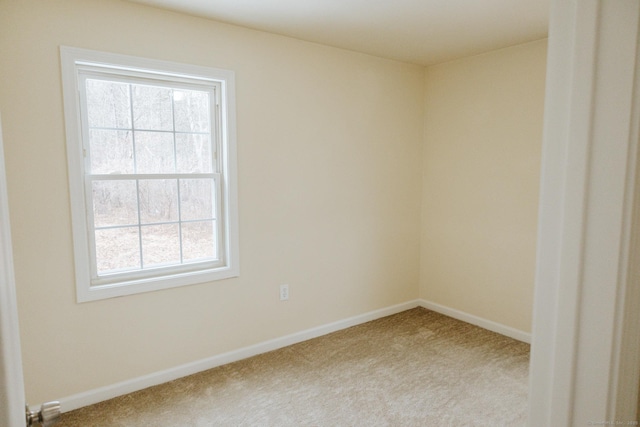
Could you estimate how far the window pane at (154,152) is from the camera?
8.39 feet

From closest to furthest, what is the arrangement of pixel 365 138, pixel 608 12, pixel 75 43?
pixel 608 12 → pixel 75 43 → pixel 365 138

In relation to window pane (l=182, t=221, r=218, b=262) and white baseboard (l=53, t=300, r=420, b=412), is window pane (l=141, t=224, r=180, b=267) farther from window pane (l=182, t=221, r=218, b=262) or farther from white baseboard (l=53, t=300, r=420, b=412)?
white baseboard (l=53, t=300, r=420, b=412)

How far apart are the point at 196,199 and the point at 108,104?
2.61 feet

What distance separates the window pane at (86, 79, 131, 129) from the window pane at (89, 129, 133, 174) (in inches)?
2.2

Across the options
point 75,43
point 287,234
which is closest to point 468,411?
point 287,234

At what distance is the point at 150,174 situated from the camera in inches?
102

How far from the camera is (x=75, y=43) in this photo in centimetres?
224

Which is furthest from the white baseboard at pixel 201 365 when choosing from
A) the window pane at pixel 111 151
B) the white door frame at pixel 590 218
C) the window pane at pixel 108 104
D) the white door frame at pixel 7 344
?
the white door frame at pixel 590 218

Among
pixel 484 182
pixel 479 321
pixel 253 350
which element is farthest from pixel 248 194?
pixel 479 321

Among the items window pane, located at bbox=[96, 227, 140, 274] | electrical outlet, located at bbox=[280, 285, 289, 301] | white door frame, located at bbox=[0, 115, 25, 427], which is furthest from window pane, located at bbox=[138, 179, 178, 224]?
white door frame, located at bbox=[0, 115, 25, 427]

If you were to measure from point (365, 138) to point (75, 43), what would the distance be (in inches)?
87.5

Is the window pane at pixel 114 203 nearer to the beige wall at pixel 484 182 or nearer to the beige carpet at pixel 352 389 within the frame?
the beige carpet at pixel 352 389

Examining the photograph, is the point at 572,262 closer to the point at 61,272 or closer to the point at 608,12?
the point at 608,12

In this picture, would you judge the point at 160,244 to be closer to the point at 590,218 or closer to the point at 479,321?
the point at 590,218
